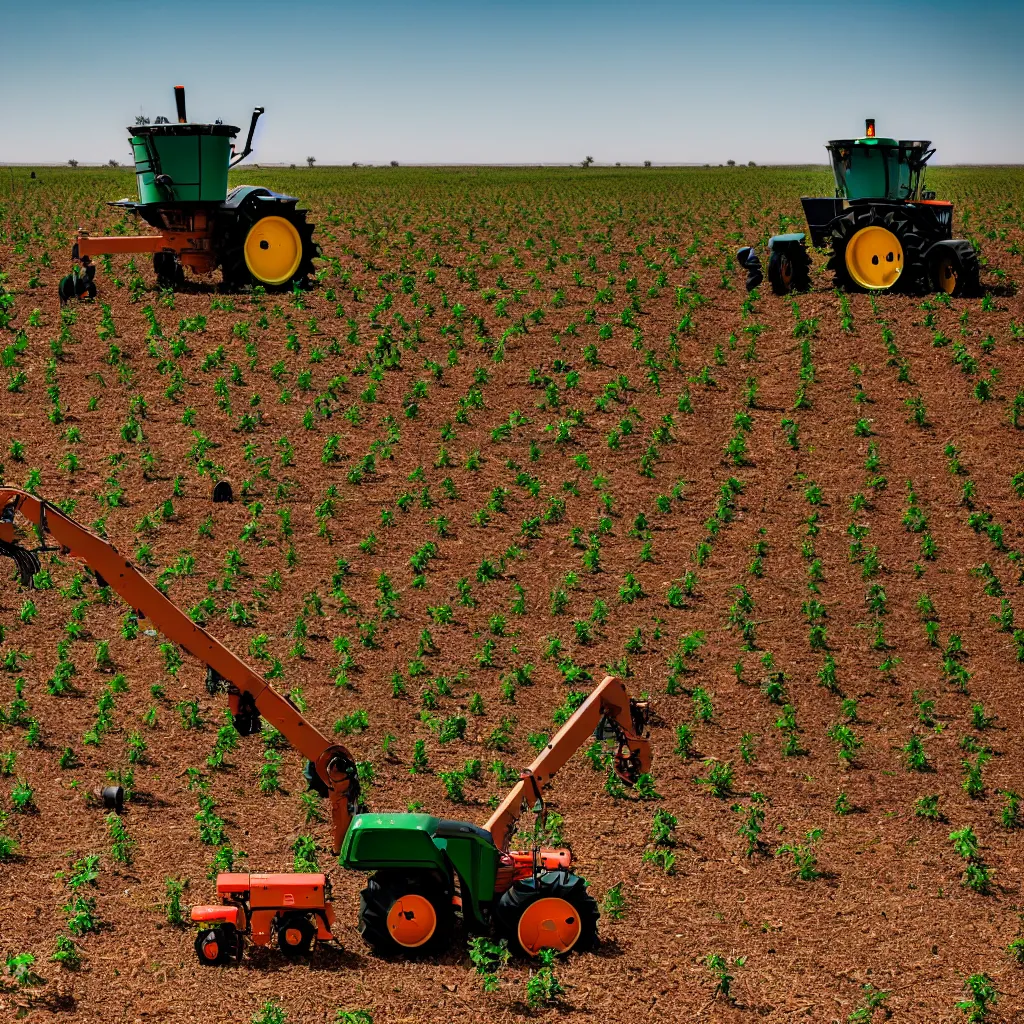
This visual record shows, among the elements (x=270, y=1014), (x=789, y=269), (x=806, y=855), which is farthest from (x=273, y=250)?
(x=270, y=1014)

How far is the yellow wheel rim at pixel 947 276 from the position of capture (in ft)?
82.9

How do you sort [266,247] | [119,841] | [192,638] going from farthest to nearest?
[266,247]
[119,841]
[192,638]

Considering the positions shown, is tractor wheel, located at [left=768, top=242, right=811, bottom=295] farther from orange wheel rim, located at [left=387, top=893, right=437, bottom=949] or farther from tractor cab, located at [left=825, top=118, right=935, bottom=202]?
orange wheel rim, located at [left=387, top=893, right=437, bottom=949]

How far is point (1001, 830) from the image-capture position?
40.0 feet

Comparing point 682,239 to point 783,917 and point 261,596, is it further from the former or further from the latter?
point 783,917

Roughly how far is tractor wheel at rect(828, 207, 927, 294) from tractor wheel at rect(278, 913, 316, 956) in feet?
63.2

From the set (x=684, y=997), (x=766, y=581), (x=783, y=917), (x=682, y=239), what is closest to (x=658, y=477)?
(x=766, y=581)

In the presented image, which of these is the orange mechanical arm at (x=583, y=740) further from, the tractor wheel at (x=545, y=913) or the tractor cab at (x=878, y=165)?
the tractor cab at (x=878, y=165)

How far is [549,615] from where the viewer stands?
1642 cm

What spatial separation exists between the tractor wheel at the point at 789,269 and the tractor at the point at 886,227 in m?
0.03

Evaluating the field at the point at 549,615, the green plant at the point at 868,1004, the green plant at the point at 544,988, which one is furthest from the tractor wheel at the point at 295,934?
the green plant at the point at 868,1004

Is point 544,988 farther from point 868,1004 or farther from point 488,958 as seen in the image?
point 868,1004

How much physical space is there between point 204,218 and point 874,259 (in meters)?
12.5

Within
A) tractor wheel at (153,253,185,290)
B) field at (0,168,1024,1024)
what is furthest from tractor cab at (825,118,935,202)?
tractor wheel at (153,253,185,290)
